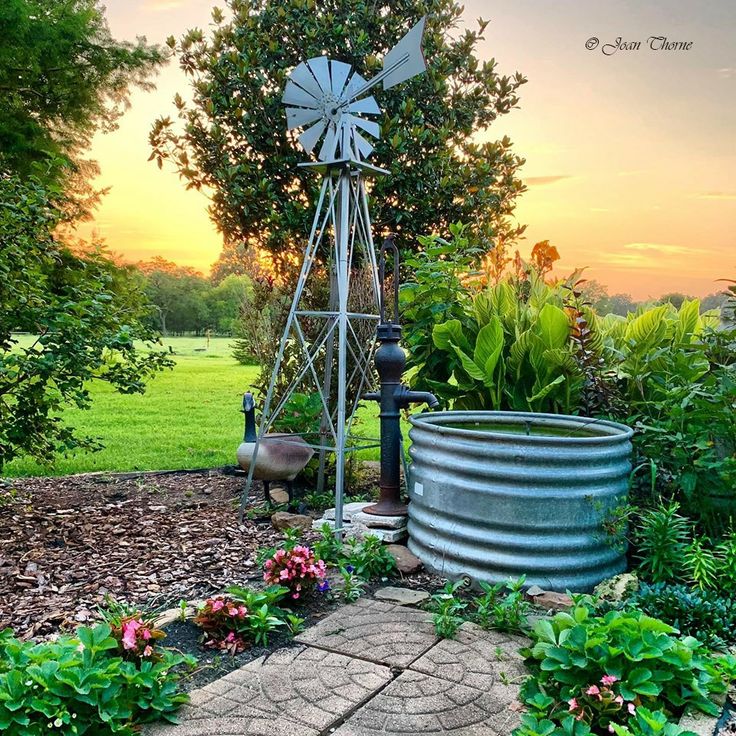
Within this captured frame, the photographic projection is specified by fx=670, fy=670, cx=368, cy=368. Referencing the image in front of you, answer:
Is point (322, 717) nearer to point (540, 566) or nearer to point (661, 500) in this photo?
point (540, 566)

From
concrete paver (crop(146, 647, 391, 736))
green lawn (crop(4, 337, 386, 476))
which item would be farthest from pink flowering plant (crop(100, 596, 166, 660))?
green lawn (crop(4, 337, 386, 476))

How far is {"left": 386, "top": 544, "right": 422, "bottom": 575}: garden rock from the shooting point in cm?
A: 327

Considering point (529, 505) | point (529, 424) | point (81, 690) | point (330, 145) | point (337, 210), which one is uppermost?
point (330, 145)

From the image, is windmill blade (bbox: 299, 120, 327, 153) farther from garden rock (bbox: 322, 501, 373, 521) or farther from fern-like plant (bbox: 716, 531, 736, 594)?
fern-like plant (bbox: 716, 531, 736, 594)

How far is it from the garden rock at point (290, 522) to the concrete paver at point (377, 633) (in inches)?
45.2

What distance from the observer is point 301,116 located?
448 cm

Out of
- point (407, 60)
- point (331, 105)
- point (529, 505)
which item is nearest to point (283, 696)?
point (529, 505)

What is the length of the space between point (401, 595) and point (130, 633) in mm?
1266

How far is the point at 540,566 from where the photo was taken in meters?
3.01

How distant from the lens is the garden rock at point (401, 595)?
2924mm

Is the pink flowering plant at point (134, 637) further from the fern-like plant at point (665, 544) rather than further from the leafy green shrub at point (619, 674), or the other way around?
the fern-like plant at point (665, 544)

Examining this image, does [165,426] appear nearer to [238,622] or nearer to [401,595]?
[401,595]

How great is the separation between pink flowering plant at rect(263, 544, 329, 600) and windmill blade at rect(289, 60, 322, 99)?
117 inches

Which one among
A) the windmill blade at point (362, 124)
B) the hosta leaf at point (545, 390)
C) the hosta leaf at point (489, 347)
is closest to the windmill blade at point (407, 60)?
the windmill blade at point (362, 124)
